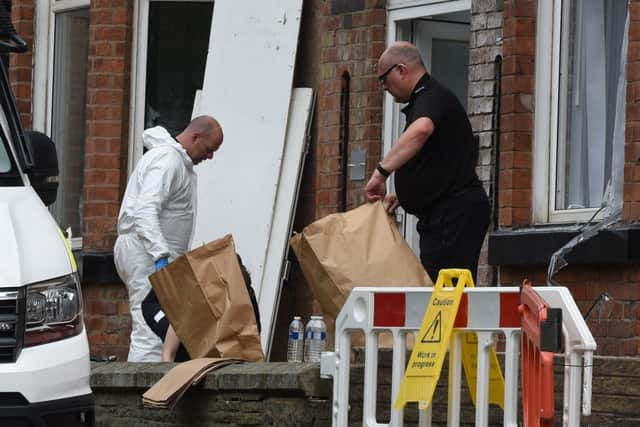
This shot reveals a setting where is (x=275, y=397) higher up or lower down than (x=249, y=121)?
lower down

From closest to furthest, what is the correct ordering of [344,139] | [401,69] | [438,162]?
[438,162]
[401,69]
[344,139]

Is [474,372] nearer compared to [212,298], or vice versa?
[474,372]

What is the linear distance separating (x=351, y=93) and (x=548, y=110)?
1870 mm

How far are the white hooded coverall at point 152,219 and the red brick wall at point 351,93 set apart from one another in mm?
1305

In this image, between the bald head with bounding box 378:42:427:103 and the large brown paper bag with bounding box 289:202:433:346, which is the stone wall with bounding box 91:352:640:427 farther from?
the bald head with bounding box 378:42:427:103

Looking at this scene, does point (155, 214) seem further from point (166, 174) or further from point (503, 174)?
point (503, 174)

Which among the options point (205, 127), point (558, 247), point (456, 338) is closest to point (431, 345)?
point (456, 338)

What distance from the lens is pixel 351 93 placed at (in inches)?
500

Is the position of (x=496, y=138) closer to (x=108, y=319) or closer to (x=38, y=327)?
(x=108, y=319)

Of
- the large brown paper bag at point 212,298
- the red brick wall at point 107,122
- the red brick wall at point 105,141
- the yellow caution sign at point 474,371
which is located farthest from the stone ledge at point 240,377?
the red brick wall at point 107,122

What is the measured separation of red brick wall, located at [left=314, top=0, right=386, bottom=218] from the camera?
12516 mm

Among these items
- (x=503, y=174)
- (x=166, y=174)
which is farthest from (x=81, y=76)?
(x=503, y=174)

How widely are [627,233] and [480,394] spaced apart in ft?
10.8

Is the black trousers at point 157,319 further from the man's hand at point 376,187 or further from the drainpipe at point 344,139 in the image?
the man's hand at point 376,187
